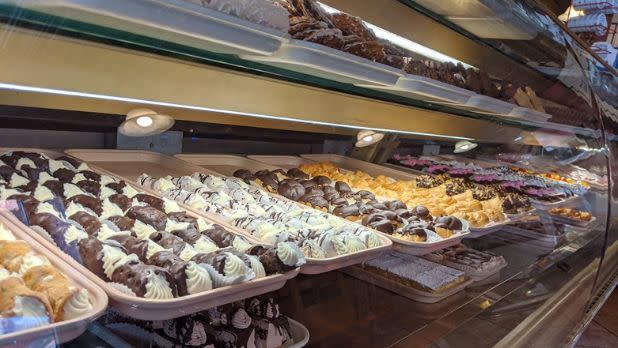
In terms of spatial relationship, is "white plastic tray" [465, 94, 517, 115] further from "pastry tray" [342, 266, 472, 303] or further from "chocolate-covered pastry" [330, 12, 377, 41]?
"pastry tray" [342, 266, 472, 303]

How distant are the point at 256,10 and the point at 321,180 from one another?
1.47 metres

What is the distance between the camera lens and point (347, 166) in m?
3.41

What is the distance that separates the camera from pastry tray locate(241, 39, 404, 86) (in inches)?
63.7

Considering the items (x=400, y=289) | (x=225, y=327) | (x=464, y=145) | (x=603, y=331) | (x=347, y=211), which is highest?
(x=464, y=145)

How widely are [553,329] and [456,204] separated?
0.79m

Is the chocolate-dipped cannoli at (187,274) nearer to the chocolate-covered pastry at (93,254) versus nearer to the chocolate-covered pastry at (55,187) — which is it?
the chocolate-covered pastry at (93,254)

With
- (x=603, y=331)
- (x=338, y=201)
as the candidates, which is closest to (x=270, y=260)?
(x=338, y=201)

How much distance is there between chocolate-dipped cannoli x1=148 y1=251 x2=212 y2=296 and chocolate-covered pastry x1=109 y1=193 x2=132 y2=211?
47cm

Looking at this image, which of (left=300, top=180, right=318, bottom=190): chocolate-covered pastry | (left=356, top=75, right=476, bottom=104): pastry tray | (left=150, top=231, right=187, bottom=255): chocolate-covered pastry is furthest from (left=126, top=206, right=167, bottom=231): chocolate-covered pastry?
(left=300, top=180, right=318, bottom=190): chocolate-covered pastry

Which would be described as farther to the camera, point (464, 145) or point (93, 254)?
point (464, 145)

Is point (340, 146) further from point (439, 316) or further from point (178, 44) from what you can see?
point (178, 44)

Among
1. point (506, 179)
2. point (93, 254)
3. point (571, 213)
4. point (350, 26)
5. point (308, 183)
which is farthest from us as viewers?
point (506, 179)

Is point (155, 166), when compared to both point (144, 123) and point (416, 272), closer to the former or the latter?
point (144, 123)

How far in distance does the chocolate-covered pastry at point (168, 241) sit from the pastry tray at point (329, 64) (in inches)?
21.0
